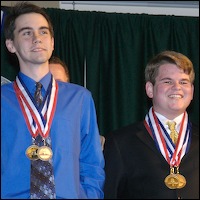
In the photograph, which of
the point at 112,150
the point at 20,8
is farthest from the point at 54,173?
the point at 20,8

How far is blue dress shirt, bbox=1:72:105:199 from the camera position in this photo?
242 cm

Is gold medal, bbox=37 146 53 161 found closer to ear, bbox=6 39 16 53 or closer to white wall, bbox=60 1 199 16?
ear, bbox=6 39 16 53

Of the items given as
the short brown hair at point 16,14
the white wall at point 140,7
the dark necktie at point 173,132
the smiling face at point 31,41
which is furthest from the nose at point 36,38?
the white wall at point 140,7

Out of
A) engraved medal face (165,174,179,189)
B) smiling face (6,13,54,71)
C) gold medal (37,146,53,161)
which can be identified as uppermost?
smiling face (6,13,54,71)

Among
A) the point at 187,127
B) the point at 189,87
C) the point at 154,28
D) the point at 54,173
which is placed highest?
the point at 154,28

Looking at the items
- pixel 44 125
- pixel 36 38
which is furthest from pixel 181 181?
pixel 36 38

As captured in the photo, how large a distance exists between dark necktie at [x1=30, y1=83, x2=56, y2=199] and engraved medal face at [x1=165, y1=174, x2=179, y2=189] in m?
0.76

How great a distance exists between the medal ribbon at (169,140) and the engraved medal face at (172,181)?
0.10 metres

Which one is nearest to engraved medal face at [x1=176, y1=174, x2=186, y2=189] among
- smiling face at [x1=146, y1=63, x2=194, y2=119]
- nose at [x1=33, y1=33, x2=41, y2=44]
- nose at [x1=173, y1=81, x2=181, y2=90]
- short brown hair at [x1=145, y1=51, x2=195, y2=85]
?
smiling face at [x1=146, y1=63, x2=194, y2=119]

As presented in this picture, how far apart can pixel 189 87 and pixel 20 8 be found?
118 cm

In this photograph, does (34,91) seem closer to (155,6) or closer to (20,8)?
(20,8)

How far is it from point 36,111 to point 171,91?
96 centimetres

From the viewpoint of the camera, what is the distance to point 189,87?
318 centimetres

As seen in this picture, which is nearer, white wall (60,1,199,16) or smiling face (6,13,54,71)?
smiling face (6,13,54,71)
